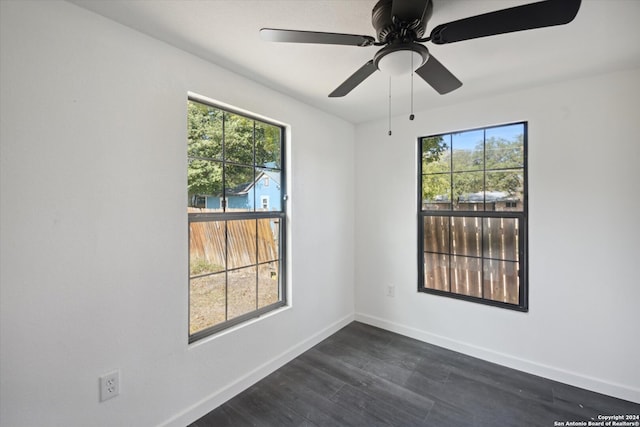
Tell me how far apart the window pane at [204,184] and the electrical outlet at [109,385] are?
Answer: 3.48 feet

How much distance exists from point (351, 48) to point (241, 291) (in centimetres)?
196

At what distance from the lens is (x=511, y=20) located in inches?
44.3

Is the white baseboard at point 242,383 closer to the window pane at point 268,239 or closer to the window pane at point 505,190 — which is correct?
the window pane at point 268,239

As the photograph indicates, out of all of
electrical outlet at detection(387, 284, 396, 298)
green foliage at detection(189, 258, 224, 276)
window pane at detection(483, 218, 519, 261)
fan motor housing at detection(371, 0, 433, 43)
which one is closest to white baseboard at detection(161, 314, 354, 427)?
electrical outlet at detection(387, 284, 396, 298)

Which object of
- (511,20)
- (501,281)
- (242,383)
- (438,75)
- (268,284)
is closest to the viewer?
(511,20)

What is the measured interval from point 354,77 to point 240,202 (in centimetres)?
128

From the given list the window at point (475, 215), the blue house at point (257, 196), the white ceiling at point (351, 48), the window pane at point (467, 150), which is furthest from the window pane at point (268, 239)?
the window pane at point (467, 150)

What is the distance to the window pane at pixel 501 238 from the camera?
8.45 ft

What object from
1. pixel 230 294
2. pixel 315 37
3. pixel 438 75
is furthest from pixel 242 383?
pixel 438 75

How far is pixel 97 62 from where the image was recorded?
1.48m

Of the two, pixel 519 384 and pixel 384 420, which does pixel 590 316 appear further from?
pixel 384 420

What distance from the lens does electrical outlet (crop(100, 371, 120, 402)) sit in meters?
1.49

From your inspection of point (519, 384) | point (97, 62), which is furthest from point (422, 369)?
point (97, 62)

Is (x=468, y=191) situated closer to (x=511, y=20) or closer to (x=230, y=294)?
(x=511, y=20)
